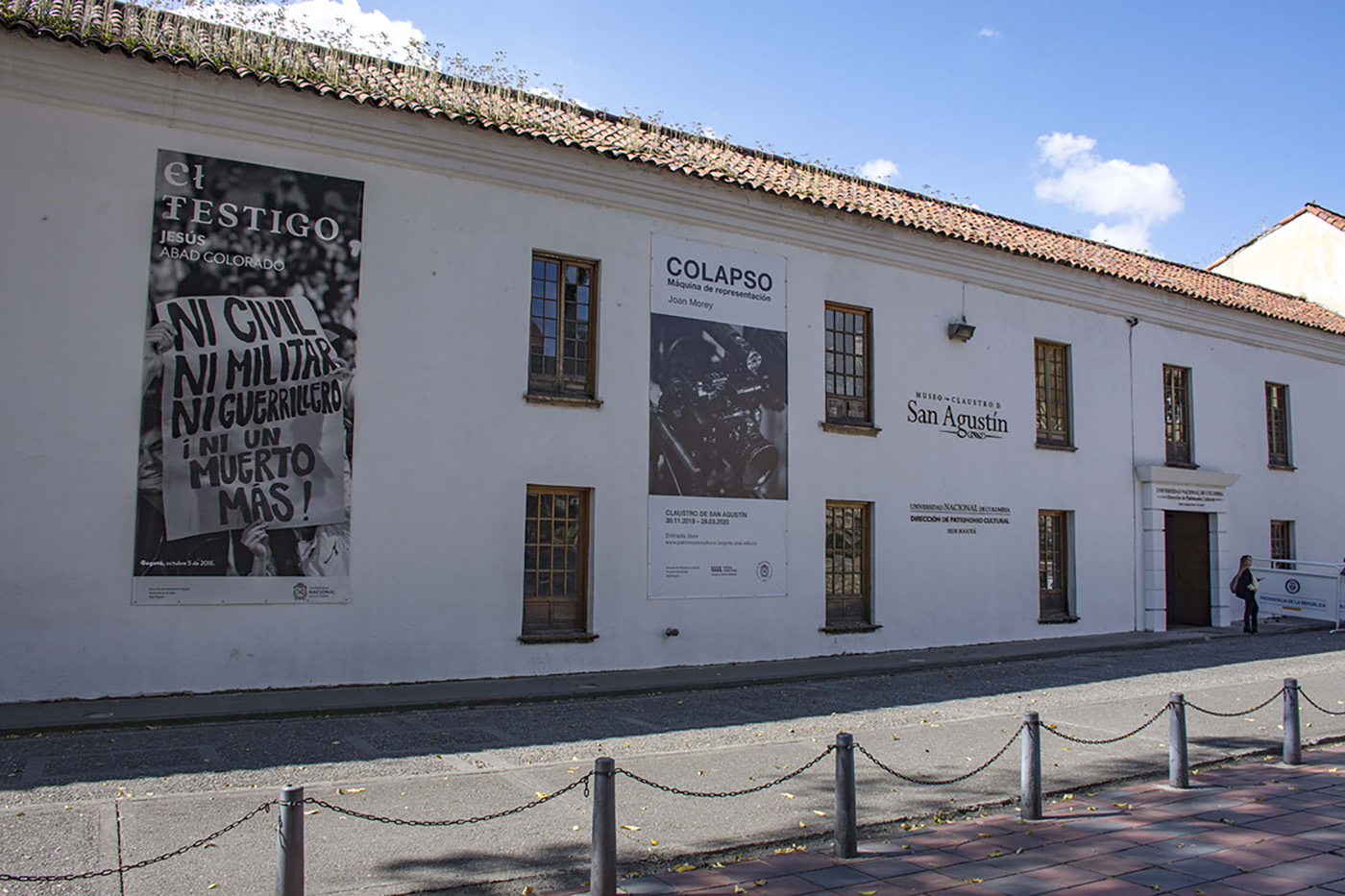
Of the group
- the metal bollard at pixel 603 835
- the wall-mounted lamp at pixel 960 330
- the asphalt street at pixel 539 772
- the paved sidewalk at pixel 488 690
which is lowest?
the asphalt street at pixel 539 772

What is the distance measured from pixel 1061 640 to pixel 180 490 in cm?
1470

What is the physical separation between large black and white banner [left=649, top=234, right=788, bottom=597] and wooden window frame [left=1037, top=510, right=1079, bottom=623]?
6.45 meters

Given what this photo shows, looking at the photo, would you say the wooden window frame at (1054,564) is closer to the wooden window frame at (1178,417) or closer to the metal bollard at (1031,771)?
the wooden window frame at (1178,417)

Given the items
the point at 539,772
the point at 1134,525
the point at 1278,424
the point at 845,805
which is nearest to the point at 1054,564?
the point at 1134,525

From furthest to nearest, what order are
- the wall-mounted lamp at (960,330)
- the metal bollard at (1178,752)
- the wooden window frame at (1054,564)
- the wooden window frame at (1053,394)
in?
the wooden window frame at (1053,394) < the wooden window frame at (1054,564) < the wall-mounted lamp at (960,330) < the metal bollard at (1178,752)

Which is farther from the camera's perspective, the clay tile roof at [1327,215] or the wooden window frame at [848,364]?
the clay tile roof at [1327,215]

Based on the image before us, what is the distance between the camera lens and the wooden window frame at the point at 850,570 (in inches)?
614

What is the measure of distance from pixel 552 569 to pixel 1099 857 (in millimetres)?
8465

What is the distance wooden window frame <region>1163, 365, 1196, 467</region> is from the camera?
20719 millimetres

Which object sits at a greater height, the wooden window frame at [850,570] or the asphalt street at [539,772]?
the wooden window frame at [850,570]

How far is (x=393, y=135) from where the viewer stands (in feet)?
40.4

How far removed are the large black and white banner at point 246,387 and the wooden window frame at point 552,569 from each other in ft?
8.16

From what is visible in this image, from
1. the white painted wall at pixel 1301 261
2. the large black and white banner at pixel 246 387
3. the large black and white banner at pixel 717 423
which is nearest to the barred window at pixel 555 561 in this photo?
the large black and white banner at pixel 717 423

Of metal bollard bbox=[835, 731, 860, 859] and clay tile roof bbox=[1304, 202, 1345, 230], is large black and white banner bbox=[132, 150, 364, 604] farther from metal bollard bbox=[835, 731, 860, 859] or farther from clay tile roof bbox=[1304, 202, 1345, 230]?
clay tile roof bbox=[1304, 202, 1345, 230]
